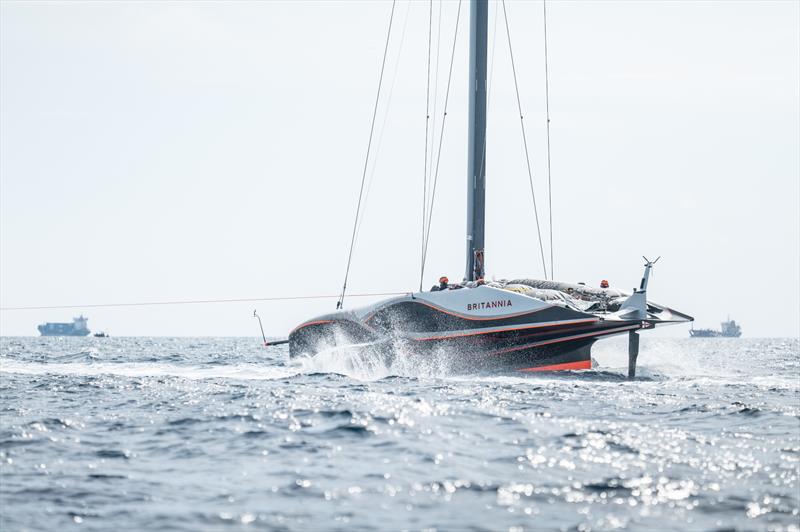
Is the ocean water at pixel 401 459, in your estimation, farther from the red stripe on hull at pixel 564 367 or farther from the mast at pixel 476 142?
the mast at pixel 476 142

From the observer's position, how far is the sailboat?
73.0 ft

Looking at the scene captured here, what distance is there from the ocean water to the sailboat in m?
3.38

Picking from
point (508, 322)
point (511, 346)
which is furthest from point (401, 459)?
point (511, 346)

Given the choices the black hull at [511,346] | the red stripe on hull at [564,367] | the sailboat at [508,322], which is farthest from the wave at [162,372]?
the red stripe on hull at [564,367]

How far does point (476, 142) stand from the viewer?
2694 cm

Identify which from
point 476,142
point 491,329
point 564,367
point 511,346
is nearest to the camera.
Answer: point 491,329

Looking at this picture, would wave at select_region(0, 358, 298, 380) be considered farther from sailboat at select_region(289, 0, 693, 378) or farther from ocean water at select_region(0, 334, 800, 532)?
ocean water at select_region(0, 334, 800, 532)

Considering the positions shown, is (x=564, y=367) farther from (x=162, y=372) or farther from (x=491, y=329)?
(x=162, y=372)

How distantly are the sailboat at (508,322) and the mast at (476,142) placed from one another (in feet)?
4.49

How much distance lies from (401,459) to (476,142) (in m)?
17.4

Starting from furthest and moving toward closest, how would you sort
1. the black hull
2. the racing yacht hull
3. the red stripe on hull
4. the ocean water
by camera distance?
1. the red stripe on hull
2. the black hull
3. the racing yacht hull
4. the ocean water

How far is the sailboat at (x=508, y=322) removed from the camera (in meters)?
22.3

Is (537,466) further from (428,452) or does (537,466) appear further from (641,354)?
(641,354)

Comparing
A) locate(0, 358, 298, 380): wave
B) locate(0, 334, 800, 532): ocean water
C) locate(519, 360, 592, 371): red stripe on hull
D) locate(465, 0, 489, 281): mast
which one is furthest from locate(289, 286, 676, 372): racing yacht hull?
locate(0, 334, 800, 532): ocean water
